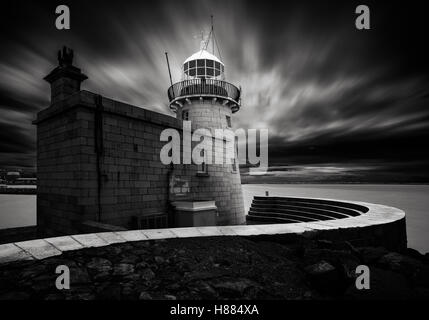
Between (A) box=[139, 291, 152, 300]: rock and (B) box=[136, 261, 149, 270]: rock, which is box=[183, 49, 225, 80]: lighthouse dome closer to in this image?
(B) box=[136, 261, 149, 270]: rock

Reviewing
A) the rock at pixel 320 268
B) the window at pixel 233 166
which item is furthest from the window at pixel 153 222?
the rock at pixel 320 268

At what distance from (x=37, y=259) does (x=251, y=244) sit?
3303 mm

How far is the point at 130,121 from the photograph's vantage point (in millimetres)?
8273

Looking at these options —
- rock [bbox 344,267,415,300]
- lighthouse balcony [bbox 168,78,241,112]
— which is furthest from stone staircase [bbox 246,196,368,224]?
lighthouse balcony [bbox 168,78,241,112]

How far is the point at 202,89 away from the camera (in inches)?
537

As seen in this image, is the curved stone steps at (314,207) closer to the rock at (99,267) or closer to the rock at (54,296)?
the rock at (99,267)

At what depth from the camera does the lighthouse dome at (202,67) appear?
48.0 ft

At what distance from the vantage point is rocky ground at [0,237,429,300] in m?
2.54

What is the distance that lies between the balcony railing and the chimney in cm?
655

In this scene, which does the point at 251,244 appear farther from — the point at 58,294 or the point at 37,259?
the point at 37,259

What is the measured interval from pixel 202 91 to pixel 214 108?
1287mm

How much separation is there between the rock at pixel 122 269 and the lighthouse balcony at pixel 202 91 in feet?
38.9

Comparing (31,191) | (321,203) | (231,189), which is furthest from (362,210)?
(31,191)

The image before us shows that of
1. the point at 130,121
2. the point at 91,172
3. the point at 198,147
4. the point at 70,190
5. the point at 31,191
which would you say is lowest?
the point at 31,191
